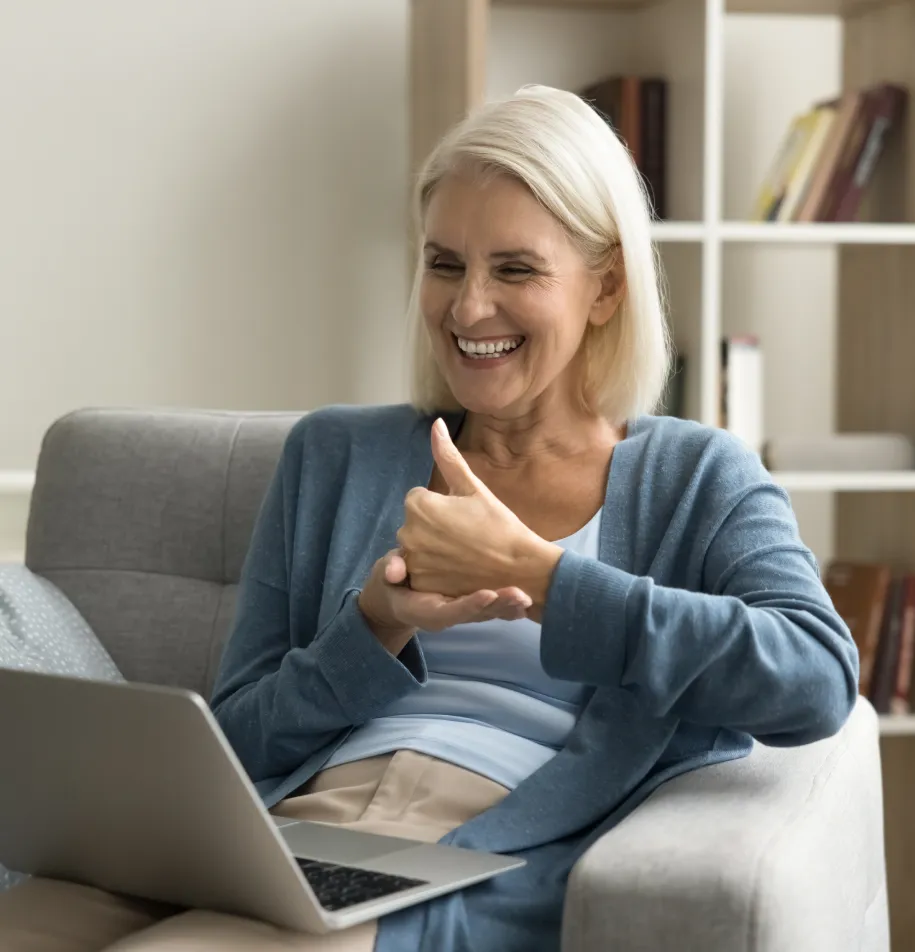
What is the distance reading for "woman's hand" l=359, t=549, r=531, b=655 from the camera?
1233mm

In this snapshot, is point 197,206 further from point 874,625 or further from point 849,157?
point 874,625

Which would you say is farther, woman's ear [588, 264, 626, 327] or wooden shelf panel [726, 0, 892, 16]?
wooden shelf panel [726, 0, 892, 16]

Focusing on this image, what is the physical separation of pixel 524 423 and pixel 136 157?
1.39 metres

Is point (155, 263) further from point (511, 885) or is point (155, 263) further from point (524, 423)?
point (511, 885)

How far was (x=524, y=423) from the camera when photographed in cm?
158

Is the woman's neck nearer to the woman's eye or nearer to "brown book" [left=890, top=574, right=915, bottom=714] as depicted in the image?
the woman's eye

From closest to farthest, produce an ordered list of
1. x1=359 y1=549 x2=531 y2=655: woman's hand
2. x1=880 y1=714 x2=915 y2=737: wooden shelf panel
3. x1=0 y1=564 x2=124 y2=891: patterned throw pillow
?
1. x1=359 y1=549 x2=531 y2=655: woman's hand
2. x1=0 y1=564 x2=124 y2=891: patterned throw pillow
3. x1=880 y1=714 x2=915 y2=737: wooden shelf panel

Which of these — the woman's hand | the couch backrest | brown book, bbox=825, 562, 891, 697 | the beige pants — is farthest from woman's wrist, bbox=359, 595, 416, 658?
brown book, bbox=825, 562, 891, 697

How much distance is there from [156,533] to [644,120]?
1.23m

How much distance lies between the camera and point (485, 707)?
1421mm

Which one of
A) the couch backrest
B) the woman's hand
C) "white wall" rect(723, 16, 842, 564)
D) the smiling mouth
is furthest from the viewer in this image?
"white wall" rect(723, 16, 842, 564)

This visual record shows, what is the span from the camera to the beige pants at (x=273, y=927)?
111 centimetres

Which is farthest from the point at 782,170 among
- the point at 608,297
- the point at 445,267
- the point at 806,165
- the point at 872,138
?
the point at 445,267

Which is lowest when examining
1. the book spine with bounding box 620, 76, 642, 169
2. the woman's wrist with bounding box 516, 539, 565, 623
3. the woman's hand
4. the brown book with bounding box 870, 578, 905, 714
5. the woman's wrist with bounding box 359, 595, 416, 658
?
the brown book with bounding box 870, 578, 905, 714
